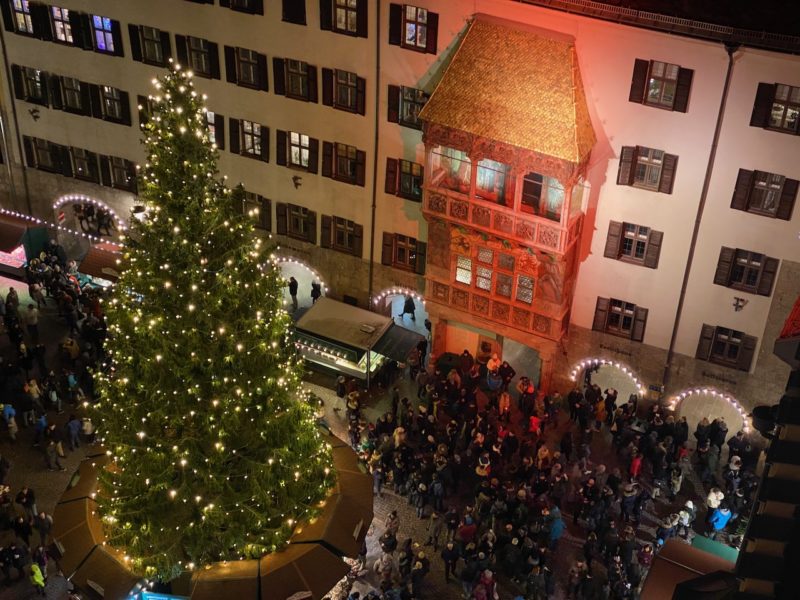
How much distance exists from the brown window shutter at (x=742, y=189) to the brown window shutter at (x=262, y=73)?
18141mm

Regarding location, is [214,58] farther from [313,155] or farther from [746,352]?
[746,352]

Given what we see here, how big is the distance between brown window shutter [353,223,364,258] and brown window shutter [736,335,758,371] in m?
15.2

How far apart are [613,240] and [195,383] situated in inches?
738

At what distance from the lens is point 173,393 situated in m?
26.1

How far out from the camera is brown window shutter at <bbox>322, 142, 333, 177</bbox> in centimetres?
4281

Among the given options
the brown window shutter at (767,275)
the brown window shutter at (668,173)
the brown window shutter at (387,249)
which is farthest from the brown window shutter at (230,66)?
the brown window shutter at (767,275)

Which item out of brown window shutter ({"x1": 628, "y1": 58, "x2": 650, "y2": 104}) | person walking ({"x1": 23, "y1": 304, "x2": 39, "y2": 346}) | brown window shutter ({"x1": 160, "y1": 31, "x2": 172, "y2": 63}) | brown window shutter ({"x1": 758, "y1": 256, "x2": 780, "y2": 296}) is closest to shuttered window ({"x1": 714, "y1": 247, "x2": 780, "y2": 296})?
brown window shutter ({"x1": 758, "y1": 256, "x2": 780, "y2": 296})

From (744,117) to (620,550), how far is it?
14.5 m

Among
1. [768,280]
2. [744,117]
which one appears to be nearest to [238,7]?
[744,117]

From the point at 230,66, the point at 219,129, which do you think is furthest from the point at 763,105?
the point at 219,129

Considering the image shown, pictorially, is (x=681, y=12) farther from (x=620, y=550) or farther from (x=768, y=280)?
(x=620, y=550)

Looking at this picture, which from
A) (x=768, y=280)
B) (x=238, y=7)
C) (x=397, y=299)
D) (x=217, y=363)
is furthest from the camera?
(x=397, y=299)

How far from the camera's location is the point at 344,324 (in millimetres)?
43438

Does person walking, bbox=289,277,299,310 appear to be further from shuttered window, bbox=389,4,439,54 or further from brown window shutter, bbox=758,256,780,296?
brown window shutter, bbox=758,256,780,296
